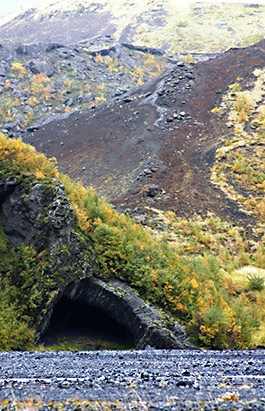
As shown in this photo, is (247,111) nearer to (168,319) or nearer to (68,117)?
(68,117)

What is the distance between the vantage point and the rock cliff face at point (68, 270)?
38.6 feet

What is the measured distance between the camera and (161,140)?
40.0m

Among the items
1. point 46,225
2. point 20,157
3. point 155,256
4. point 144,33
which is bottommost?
point 144,33

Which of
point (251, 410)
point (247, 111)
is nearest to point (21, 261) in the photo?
point (251, 410)

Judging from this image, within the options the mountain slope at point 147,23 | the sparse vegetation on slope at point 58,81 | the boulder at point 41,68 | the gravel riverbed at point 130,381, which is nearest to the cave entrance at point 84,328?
the gravel riverbed at point 130,381

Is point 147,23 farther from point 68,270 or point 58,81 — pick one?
point 68,270

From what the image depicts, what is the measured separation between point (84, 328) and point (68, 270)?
2067 mm

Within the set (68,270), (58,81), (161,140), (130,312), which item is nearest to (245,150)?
(161,140)

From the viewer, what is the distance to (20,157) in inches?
589

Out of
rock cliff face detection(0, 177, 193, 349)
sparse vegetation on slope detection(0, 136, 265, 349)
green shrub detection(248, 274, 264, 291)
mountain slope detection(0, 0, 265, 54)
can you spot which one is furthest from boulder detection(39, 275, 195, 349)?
mountain slope detection(0, 0, 265, 54)

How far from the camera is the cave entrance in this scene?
1207 centimetres

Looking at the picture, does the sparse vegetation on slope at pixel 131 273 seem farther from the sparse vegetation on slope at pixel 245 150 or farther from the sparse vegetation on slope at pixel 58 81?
the sparse vegetation on slope at pixel 58 81

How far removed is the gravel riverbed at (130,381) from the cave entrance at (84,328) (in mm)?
2347

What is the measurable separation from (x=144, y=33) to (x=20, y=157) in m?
125
